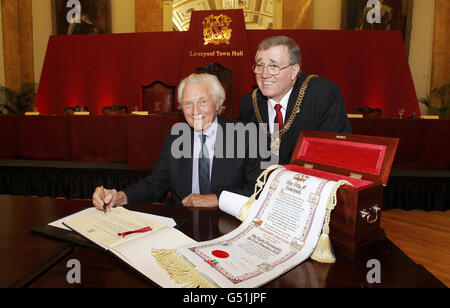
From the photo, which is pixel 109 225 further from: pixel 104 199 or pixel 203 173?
pixel 203 173

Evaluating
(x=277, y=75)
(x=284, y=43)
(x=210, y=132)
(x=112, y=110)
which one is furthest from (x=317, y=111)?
(x=112, y=110)

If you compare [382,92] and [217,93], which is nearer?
[217,93]

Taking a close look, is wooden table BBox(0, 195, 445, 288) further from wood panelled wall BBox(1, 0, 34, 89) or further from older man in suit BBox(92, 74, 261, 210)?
wood panelled wall BBox(1, 0, 34, 89)

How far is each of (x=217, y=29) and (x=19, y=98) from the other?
5853 millimetres

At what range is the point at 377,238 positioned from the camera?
92cm

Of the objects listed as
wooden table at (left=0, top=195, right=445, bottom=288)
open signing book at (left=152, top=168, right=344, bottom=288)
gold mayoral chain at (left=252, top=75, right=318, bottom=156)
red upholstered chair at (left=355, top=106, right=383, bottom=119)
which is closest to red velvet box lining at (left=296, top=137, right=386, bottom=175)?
open signing book at (left=152, top=168, right=344, bottom=288)

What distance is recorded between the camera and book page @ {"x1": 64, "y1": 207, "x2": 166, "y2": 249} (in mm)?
922

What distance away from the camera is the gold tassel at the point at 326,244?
2.67 ft

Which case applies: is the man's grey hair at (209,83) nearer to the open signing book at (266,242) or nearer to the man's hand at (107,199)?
the man's hand at (107,199)

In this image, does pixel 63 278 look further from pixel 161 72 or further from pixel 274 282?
pixel 161 72

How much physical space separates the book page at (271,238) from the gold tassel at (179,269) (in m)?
0.02

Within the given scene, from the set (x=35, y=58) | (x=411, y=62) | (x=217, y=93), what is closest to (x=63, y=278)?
(x=217, y=93)

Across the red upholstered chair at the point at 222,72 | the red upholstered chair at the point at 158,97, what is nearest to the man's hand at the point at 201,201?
the red upholstered chair at the point at 222,72
